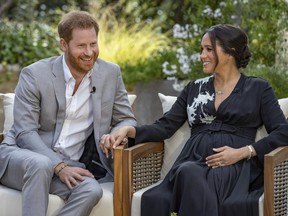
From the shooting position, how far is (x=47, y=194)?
13.6 feet

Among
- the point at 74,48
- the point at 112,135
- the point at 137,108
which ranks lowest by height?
the point at 137,108

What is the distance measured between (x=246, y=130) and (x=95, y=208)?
3.01 feet

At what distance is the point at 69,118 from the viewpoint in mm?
4500

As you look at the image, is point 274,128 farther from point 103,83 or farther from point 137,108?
point 137,108

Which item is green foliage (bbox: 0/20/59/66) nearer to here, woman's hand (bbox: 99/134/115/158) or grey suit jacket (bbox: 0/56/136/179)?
grey suit jacket (bbox: 0/56/136/179)

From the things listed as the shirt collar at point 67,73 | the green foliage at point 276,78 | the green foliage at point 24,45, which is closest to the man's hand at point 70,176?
the shirt collar at point 67,73

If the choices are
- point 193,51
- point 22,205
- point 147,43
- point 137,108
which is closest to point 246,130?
point 22,205

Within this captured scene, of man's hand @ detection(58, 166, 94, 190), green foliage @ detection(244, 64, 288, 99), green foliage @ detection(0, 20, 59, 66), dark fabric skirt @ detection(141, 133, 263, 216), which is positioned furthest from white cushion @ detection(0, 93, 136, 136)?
green foliage @ detection(0, 20, 59, 66)

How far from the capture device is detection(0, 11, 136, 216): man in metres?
4.25

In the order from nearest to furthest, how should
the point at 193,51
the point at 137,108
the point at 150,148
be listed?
the point at 150,148 < the point at 193,51 < the point at 137,108

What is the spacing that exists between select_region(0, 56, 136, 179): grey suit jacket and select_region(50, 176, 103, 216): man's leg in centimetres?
17

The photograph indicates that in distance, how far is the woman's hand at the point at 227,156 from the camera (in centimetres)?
416

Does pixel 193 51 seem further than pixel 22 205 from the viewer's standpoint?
Yes

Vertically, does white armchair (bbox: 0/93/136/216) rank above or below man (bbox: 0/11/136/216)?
below
